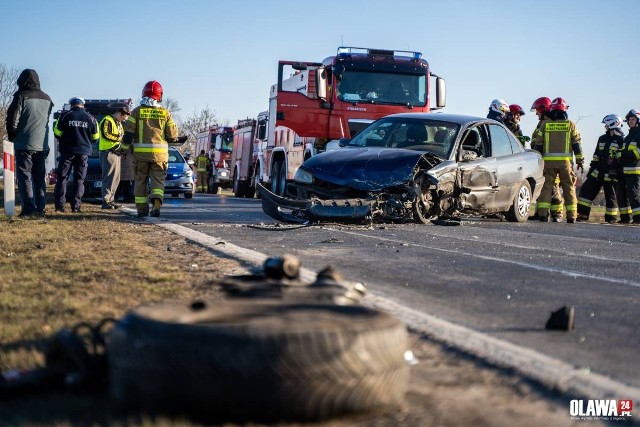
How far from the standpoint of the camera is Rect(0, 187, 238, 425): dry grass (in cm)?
320

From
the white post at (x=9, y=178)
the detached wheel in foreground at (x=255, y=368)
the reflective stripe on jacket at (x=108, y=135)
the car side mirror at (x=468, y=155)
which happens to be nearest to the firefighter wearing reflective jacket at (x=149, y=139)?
the white post at (x=9, y=178)

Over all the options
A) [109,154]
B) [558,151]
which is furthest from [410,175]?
[109,154]

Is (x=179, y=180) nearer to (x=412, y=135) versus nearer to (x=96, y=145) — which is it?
(x=96, y=145)

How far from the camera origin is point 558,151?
1778cm

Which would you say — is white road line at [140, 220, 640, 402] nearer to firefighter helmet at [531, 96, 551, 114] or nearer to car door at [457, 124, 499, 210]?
car door at [457, 124, 499, 210]

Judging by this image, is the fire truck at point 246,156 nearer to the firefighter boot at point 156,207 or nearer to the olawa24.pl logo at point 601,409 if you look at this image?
the firefighter boot at point 156,207

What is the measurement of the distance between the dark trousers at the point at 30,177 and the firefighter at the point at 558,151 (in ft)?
28.9

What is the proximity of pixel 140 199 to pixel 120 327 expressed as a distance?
11166mm

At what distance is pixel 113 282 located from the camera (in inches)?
248

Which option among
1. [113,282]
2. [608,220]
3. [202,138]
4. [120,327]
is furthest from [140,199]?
[202,138]

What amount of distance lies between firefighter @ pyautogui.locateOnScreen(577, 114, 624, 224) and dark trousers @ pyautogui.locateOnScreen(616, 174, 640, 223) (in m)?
0.15

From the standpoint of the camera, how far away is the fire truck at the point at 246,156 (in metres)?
29.0

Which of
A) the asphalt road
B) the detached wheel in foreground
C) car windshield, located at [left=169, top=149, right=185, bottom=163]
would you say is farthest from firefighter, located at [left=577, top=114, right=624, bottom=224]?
the detached wheel in foreground

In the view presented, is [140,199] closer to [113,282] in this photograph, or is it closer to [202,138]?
[113,282]
